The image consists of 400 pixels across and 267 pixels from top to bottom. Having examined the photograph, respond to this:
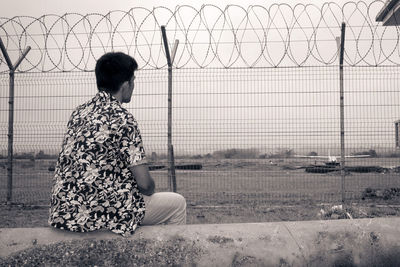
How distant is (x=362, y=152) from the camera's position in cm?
596

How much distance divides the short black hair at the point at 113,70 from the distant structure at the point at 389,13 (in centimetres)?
513

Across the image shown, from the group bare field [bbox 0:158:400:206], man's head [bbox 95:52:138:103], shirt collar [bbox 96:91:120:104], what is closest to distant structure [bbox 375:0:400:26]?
bare field [bbox 0:158:400:206]

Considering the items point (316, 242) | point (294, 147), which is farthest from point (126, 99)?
point (294, 147)

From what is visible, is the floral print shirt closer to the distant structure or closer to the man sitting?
the man sitting

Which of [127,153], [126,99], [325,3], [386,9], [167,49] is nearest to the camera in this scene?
[127,153]

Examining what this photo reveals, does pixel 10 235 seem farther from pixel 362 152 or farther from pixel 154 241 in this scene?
→ pixel 362 152

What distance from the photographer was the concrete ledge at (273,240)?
2064mm

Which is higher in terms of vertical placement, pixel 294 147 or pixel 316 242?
pixel 294 147

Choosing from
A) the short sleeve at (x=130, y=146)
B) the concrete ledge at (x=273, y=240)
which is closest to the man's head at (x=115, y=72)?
the short sleeve at (x=130, y=146)

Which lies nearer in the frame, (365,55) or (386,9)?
(365,55)

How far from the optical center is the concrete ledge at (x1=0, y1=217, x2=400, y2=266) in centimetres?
206

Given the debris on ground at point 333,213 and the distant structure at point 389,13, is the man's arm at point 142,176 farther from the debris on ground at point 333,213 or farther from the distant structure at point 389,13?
the distant structure at point 389,13

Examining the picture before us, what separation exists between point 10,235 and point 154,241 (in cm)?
76

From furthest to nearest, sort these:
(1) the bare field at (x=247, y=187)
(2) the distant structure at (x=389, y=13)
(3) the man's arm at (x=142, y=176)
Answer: (1) the bare field at (x=247, y=187)
(2) the distant structure at (x=389, y=13)
(3) the man's arm at (x=142, y=176)
